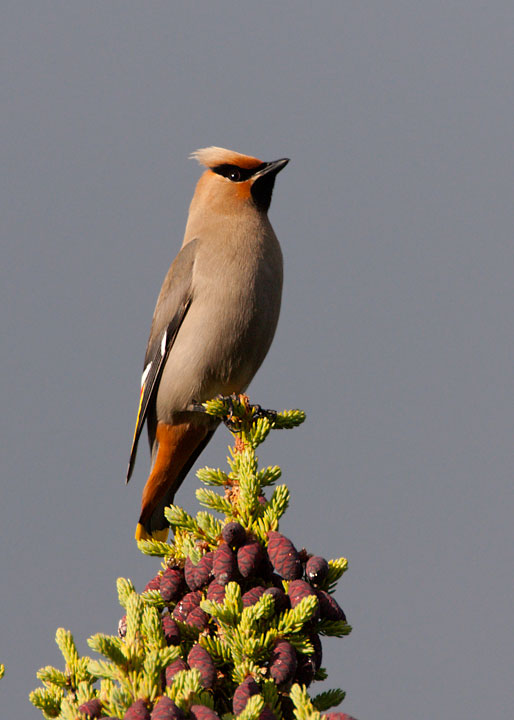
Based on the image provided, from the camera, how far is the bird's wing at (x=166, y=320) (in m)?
3.82

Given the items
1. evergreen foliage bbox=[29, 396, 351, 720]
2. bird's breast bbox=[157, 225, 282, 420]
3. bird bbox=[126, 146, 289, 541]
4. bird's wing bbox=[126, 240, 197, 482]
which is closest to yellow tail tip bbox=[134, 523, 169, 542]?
bird bbox=[126, 146, 289, 541]

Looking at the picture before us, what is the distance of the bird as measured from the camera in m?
3.58

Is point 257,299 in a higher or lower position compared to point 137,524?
higher

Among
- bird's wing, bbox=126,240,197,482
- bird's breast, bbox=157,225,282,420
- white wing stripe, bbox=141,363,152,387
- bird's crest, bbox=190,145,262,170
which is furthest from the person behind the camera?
bird's crest, bbox=190,145,262,170

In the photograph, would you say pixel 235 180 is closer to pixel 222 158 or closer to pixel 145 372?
pixel 222 158

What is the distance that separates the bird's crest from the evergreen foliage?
2.20 m

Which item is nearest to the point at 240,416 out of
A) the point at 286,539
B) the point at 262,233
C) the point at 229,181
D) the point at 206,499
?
the point at 206,499

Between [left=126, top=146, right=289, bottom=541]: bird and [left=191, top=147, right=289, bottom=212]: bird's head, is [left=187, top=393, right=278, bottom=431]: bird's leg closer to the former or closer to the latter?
[left=126, top=146, right=289, bottom=541]: bird

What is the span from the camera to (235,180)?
412cm

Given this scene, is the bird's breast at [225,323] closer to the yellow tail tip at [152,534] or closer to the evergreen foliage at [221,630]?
the yellow tail tip at [152,534]

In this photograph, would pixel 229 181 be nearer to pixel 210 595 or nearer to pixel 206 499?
pixel 206 499

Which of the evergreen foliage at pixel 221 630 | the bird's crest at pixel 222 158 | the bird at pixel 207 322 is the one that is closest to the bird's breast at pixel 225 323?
the bird at pixel 207 322

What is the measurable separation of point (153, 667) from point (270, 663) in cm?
26

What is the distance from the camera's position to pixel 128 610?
5.92ft
